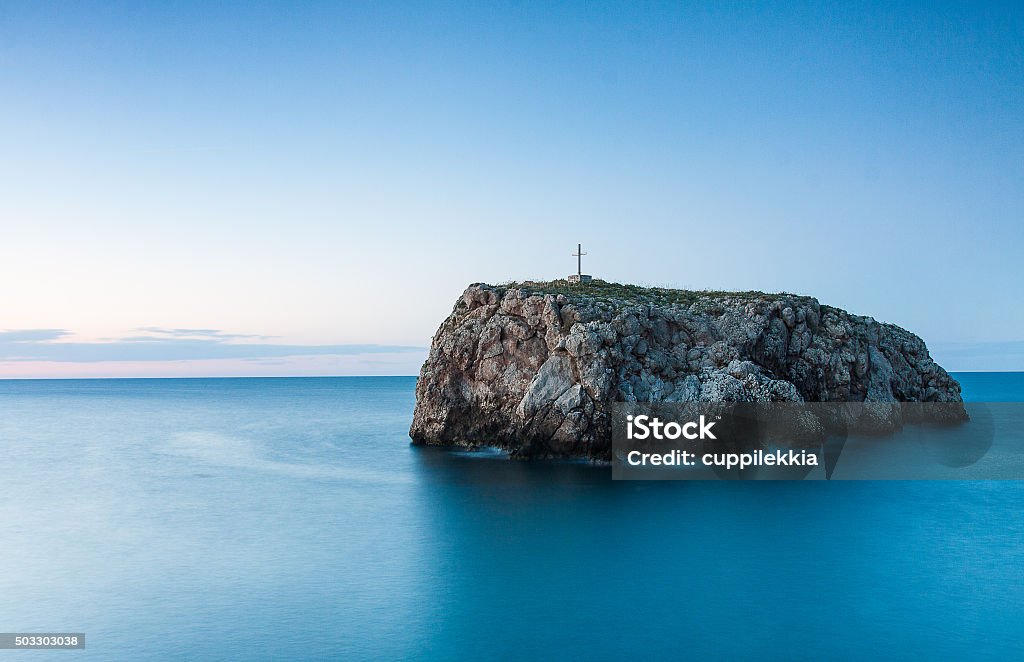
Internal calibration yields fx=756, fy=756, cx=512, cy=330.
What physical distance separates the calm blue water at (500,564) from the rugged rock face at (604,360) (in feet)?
8.76

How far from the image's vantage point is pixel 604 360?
3553cm

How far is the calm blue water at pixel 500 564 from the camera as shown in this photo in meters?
16.5

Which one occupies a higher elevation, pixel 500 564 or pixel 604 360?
pixel 604 360

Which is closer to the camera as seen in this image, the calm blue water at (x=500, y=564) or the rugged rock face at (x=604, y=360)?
the calm blue water at (x=500, y=564)

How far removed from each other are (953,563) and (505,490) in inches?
607

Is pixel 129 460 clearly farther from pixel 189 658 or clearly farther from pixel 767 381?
pixel 767 381

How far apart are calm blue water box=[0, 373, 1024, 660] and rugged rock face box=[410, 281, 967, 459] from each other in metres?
2.67

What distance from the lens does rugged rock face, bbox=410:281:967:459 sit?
35.5 metres

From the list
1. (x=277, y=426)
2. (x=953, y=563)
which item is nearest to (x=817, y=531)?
(x=953, y=563)

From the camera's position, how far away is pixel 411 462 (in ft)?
124

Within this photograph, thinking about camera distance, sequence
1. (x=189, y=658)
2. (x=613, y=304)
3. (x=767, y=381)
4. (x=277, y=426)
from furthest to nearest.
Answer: (x=277, y=426), (x=613, y=304), (x=767, y=381), (x=189, y=658)

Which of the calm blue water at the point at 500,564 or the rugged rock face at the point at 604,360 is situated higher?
the rugged rock face at the point at 604,360

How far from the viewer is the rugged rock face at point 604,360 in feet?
116

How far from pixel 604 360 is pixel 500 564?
623 inches
